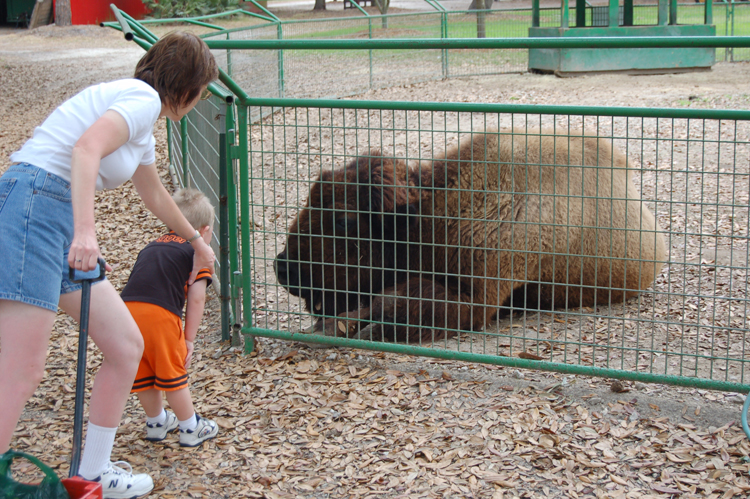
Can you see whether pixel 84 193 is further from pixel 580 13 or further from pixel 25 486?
pixel 580 13

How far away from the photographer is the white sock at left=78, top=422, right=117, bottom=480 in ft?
8.89

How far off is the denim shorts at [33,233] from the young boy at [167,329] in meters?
0.73

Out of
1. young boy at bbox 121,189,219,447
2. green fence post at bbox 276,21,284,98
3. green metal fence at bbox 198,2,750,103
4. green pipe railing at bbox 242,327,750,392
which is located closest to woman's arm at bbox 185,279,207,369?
young boy at bbox 121,189,219,447

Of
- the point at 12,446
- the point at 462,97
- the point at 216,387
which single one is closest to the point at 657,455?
the point at 216,387

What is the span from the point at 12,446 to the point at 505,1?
124ft

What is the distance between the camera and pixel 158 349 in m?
3.09

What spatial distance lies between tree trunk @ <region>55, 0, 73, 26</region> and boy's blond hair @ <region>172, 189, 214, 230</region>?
29.3m

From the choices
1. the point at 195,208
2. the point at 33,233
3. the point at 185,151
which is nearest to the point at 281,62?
the point at 185,151

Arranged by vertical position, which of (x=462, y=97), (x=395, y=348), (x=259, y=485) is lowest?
(x=259, y=485)

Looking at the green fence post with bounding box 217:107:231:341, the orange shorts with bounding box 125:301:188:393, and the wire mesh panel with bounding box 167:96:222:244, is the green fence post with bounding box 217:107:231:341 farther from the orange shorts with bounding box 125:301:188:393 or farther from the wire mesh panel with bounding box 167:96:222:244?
the orange shorts with bounding box 125:301:188:393

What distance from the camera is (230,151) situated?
4.12 metres

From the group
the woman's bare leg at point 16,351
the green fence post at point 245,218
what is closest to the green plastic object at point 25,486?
the woman's bare leg at point 16,351

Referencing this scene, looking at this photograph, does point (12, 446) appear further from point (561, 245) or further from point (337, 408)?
point (561, 245)

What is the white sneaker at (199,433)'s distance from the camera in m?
3.28
